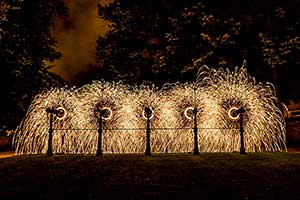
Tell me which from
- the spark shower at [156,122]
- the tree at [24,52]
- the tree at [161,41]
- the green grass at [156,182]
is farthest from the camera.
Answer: the tree at [161,41]

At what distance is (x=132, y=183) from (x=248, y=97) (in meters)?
8.59

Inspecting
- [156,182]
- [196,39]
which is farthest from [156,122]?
[196,39]

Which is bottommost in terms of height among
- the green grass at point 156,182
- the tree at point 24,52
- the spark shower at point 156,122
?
the green grass at point 156,182

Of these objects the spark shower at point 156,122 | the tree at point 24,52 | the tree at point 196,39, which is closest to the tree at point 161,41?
the tree at point 196,39

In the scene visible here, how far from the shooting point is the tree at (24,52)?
58.9ft

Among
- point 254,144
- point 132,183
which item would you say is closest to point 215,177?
point 132,183

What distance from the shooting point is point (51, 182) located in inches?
227

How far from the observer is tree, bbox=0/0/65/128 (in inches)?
707

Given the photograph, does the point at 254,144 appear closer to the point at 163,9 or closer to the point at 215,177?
the point at 215,177

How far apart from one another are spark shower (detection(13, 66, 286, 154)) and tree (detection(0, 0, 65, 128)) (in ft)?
15.7

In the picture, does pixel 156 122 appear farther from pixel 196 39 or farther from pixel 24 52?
pixel 24 52

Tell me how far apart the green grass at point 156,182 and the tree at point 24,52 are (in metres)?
11.3

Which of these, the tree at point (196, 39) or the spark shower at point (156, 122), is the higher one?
the tree at point (196, 39)

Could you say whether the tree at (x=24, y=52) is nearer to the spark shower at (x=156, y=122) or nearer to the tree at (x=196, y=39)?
the tree at (x=196, y=39)
